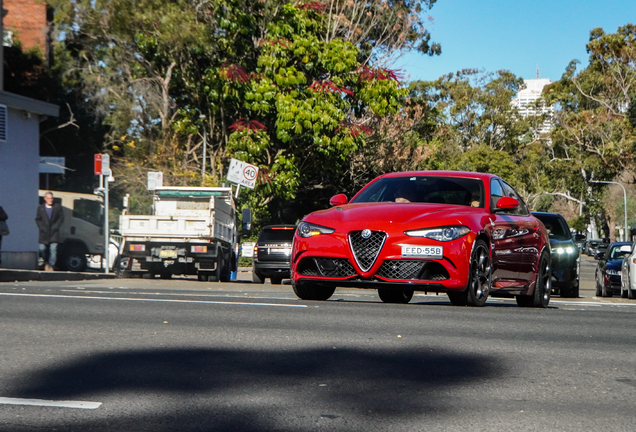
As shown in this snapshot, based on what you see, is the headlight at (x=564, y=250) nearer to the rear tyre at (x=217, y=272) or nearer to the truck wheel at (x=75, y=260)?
the rear tyre at (x=217, y=272)

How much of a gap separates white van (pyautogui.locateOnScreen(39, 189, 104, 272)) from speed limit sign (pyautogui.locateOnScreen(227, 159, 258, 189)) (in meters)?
3.82

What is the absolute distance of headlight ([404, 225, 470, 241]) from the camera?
916 cm

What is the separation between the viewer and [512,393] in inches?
195

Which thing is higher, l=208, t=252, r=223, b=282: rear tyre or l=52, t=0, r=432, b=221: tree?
l=52, t=0, r=432, b=221: tree

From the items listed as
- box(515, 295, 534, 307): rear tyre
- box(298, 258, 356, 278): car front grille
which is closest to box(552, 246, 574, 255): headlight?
box(515, 295, 534, 307): rear tyre

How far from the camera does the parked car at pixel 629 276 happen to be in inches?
701

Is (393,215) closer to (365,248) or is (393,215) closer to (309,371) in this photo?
(365,248)

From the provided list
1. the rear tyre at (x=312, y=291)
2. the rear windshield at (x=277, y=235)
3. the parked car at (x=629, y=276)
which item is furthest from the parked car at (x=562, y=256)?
the rear tyre at (x=312, y=291)

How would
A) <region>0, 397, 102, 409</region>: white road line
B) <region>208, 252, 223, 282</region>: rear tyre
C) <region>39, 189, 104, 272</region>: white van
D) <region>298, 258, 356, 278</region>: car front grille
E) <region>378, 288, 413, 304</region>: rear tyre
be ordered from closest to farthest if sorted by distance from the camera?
<region>0, 397, 102, 409</region>: white road line, <region>298, 258, 356, 278</region>: car front grille, <region>378, 288, 413, 304</region>: rear tyre, <region>208, 252, 223, 282</region>: rear tyre, <region>39, 189, 104, 272</region>: white van

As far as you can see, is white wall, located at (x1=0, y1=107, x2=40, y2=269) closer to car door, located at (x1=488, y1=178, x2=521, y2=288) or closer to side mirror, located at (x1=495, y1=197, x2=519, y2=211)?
car door, located at (x1=488, y1=178, x2=521, y2=288)

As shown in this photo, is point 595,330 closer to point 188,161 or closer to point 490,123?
point 188,161

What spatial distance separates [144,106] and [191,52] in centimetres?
335

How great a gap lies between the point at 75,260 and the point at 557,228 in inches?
499

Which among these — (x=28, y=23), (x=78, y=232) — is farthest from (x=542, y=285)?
(x=28, y=23)
